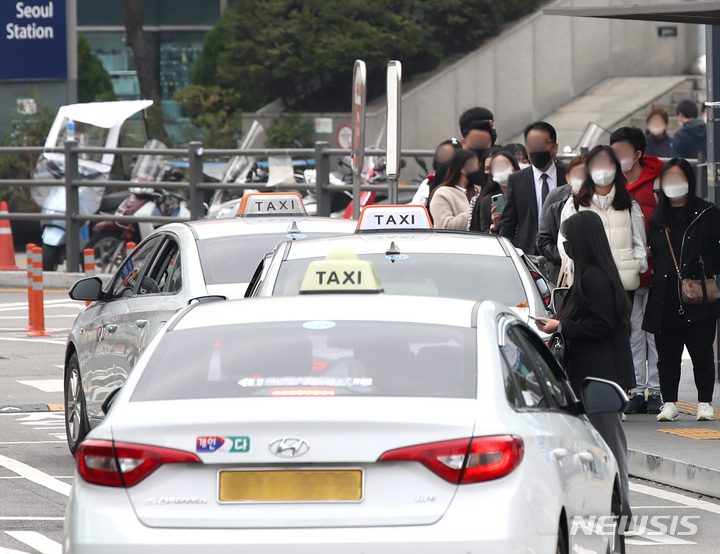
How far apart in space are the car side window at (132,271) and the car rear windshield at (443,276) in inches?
77.2

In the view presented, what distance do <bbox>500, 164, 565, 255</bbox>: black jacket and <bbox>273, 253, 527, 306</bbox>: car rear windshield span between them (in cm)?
343

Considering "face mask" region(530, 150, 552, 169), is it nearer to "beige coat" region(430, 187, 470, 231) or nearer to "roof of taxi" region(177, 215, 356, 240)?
"beige coat" region(430, 187, 470, 231)

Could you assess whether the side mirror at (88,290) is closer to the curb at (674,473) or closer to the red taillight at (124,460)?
the curb at (674,473)

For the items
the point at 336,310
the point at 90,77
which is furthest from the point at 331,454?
the point at 90,77

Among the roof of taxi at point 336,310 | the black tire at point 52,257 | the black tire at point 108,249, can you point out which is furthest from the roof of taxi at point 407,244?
the black tire at point 52,257

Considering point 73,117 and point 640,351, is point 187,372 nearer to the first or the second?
point 640,351

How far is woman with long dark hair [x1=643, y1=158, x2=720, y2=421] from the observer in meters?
9.96

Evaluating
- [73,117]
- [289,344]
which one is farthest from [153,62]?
[289,344]

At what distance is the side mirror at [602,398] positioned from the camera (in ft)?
17.7

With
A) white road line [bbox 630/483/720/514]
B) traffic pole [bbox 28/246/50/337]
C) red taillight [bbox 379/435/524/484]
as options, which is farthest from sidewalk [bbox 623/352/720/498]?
traffic pole [bbox 28/246/50/337]

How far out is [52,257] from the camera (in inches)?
891

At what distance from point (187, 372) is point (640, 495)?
418cm

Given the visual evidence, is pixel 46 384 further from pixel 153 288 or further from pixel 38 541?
pixel 38 541

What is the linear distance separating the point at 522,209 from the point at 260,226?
8.47ft
